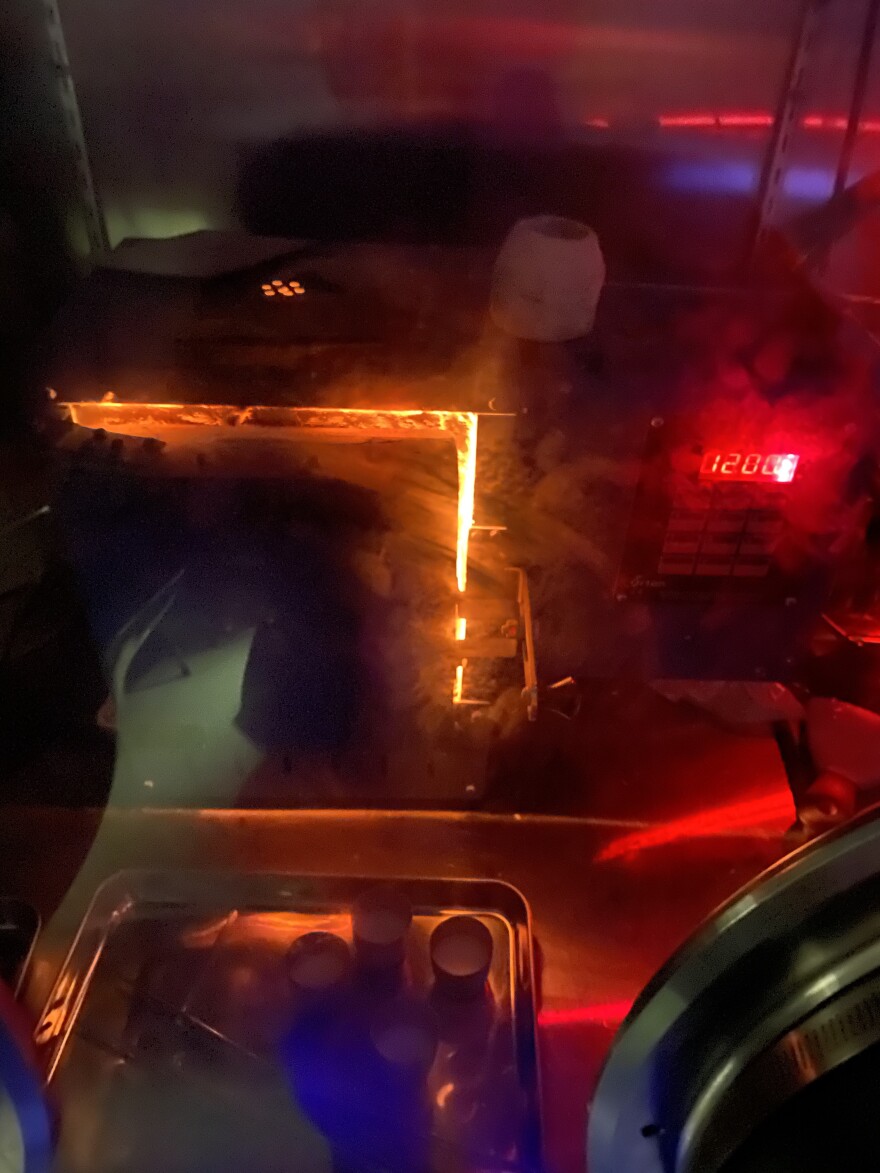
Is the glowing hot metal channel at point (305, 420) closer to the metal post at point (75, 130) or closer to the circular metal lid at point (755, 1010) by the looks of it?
the metal post at point (75, 130)

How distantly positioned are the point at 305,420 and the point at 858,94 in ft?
2.06

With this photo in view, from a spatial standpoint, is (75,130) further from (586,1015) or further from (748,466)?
(586,1015)

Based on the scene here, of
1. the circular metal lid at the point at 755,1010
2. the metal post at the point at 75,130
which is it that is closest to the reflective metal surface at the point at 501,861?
the circular metal lid at the point at 755,1010

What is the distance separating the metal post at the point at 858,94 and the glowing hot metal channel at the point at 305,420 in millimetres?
506

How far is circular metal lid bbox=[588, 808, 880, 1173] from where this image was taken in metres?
0.42

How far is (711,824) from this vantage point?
89cm

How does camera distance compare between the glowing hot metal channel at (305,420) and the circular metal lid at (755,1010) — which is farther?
the glowing hot metal channel at (305,420)

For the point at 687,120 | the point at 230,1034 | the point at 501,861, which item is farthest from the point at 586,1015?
the point at 687,120

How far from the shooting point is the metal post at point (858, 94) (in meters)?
0.86

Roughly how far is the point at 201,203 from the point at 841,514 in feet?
2.24

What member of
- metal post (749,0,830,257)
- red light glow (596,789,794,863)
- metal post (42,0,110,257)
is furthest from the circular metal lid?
metal post (42,0,110,257)

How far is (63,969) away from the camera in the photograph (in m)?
0.77

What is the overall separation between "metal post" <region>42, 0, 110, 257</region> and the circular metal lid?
853mm

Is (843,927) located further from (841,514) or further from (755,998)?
(841,514)
